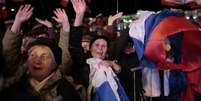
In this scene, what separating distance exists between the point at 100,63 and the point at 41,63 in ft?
2.04

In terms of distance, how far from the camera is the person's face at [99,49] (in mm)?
3912

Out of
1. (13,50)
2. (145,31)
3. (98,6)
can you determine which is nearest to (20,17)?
(13,50)

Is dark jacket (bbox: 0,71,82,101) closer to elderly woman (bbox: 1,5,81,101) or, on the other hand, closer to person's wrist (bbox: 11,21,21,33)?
elderly woman (bbox: 1,5,81,101)

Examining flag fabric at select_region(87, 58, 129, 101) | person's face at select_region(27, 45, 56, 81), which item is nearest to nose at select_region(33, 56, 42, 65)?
person's face at select_region(27, 45, 56, 81)

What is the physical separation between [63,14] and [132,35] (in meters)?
0.55

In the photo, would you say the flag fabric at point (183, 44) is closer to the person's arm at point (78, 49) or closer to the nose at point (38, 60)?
the person's arm at point (78, 49)

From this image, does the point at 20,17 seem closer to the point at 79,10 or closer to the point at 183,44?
the point at 79,10

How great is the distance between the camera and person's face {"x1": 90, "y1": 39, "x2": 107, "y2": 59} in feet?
12.8

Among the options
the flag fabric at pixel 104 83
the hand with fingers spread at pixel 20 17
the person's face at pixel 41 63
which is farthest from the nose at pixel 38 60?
the flag fabric at pixel 104 83

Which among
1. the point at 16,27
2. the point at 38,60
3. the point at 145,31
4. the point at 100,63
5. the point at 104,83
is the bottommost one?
the point at 104,83

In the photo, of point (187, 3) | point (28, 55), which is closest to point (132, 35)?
point (28, 55)

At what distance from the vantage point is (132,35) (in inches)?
147

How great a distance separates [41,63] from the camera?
334 cm

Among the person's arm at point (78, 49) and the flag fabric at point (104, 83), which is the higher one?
the person's arm at point (78, 49)
